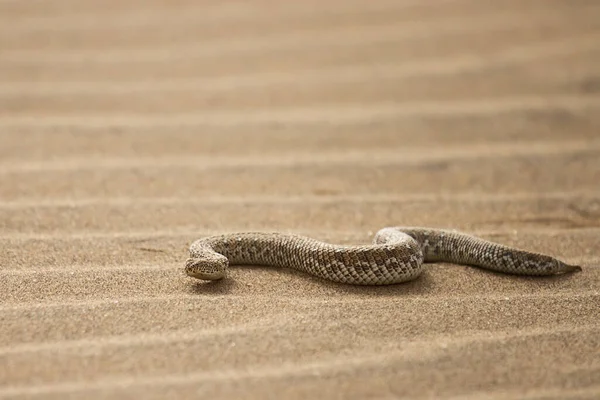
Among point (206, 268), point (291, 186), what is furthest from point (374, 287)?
point (291, 186)

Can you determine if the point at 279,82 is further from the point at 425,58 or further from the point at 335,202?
the point at 335,202

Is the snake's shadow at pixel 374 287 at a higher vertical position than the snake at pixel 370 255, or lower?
lower

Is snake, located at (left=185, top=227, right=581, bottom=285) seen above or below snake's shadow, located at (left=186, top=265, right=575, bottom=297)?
above

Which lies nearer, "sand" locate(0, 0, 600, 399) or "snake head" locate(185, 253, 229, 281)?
"sand" locate(0, 0, 600, 399)

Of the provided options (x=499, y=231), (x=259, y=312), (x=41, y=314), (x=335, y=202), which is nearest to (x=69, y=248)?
(x=41, y=314)

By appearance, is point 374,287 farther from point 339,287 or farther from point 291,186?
point 291,186

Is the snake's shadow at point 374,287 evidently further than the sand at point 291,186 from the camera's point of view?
Yes
